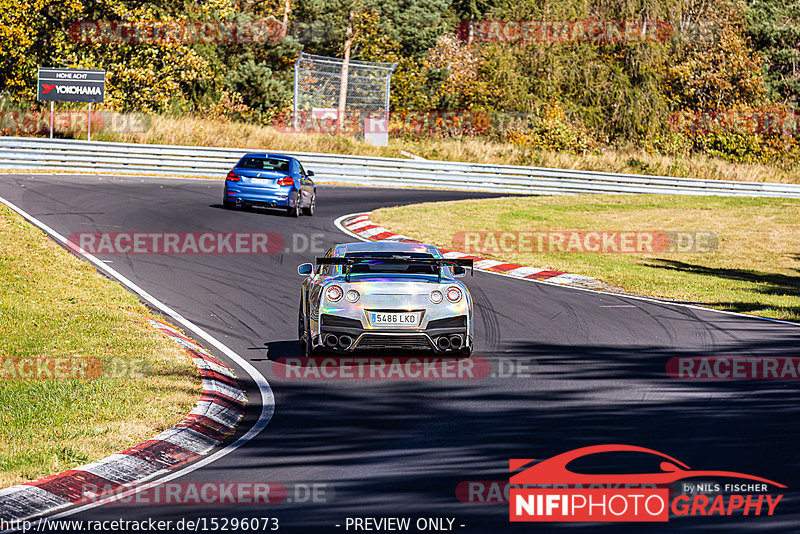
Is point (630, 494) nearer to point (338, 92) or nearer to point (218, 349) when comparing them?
point (218, 349)

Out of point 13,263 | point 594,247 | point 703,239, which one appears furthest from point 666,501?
point 703,239

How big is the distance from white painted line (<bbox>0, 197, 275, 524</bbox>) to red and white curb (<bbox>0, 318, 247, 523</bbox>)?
12 cm

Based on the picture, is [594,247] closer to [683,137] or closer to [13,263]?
[13,263]

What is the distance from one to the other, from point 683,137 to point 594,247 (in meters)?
36.5

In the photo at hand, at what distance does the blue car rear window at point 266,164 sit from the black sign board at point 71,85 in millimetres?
12278

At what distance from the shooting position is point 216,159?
1373 inches

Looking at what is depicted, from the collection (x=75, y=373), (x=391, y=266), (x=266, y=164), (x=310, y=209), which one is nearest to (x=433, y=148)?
(x=310, y=209)

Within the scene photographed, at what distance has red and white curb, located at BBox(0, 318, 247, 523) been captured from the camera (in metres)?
6.56

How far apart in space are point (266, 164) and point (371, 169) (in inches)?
461

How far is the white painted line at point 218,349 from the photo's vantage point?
23.2 ft

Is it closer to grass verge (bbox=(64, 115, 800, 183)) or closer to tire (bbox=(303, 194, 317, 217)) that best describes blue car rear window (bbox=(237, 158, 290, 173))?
tire (bbox=(303, 194, 317, 217))

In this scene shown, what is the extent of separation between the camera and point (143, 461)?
755 centimetres

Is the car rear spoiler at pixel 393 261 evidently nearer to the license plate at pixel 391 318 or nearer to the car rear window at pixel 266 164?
the license plate at pixel 391 318

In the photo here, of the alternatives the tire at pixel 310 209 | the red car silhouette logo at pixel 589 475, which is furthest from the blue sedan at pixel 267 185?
the red car silhouette logo at pixel 589 475
